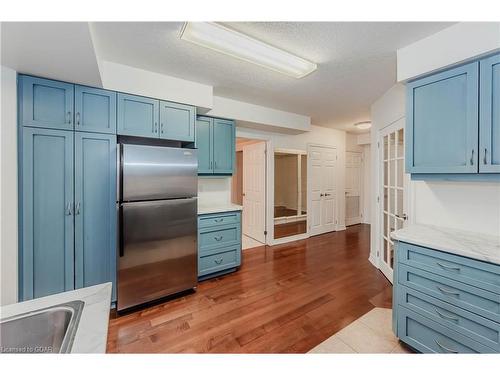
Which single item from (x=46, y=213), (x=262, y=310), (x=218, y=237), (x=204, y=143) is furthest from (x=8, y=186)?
(x=262, y=310)

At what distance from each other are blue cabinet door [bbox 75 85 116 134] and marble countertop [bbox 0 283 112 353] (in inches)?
68.4

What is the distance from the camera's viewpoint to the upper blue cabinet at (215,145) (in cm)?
306

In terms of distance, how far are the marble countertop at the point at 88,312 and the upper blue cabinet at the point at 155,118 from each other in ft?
5.85

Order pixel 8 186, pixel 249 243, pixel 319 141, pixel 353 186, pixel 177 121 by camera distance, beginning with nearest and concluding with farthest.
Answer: pixel 8 186 < pixel 177 121 < pixel 249 243 < pixel 319 141 < pixel 353 186

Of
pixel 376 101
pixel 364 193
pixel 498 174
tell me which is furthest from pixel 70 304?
pixel 364 193

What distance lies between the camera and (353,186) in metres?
6.09

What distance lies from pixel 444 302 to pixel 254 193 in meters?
3.45

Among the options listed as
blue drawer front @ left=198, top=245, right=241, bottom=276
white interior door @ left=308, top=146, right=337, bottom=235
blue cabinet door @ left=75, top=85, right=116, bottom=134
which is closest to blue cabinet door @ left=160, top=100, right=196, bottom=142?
blue cabinet door @ left=75, top=85, right=116, bottom=134

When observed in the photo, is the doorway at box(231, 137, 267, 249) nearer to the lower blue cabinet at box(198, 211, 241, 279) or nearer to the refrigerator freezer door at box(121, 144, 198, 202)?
the lower blue cabinet at box(198, 211, 241, 279)

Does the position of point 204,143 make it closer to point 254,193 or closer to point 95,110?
point 95,110

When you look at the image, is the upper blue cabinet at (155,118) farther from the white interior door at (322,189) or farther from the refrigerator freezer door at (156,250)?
the white interior door at (322,189)

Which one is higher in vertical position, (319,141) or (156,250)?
(319,141)

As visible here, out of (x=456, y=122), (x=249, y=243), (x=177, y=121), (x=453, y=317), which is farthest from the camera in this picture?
(x=249, y=243)

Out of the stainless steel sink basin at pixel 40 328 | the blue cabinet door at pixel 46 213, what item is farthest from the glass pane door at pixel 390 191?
the blue cabinet door at pixel 46 213
